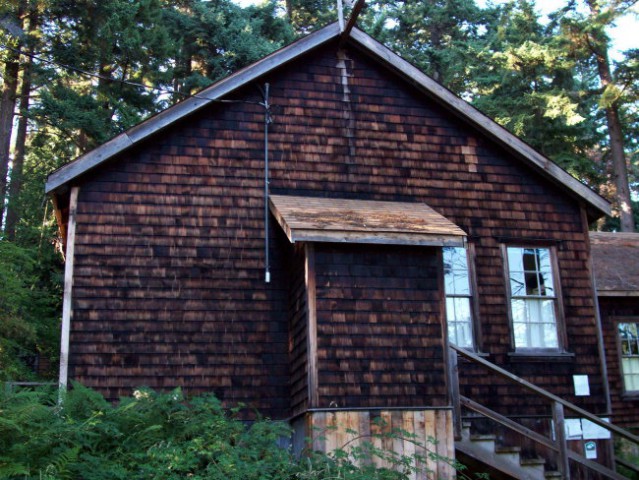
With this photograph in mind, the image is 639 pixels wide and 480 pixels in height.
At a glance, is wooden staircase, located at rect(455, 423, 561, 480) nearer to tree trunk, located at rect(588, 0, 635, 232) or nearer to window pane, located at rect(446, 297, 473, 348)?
window pane, located at rect(446, 297, 473, 348)

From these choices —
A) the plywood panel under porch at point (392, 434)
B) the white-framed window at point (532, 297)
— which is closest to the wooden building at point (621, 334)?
the white-framed window at point (532, 297)

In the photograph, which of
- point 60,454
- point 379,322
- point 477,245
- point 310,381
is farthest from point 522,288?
point 60,454

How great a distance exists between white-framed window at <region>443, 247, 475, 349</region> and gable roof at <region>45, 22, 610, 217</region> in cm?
194

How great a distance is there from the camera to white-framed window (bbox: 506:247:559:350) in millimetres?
11930

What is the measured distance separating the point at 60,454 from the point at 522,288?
25.0 feet

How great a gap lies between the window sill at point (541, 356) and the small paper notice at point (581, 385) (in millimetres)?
280

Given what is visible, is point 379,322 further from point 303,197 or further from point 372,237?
point 303,197

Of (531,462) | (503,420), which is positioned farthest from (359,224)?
(531,462)

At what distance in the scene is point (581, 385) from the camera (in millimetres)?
11805

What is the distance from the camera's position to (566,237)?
40.7 feet

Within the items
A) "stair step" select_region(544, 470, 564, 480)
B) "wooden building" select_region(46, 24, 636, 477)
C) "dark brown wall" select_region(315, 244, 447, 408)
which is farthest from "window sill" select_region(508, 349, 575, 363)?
"dark brown wall" select_region(315, 244, 447, 408)

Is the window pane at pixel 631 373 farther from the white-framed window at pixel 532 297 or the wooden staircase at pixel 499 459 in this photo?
the wooden staircase at pixel 499 459

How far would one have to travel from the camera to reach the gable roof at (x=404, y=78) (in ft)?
36.8

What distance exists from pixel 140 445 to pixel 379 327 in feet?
11.3
